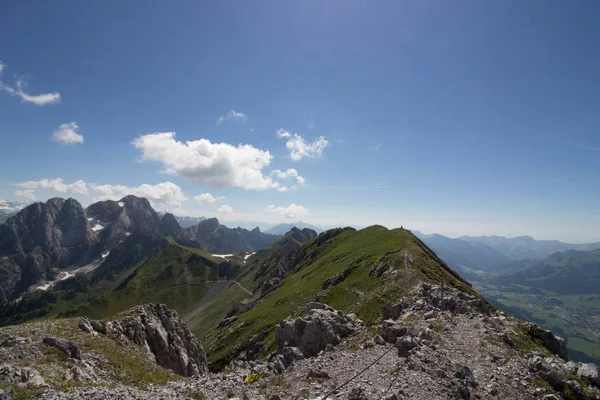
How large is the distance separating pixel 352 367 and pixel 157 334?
44350mm

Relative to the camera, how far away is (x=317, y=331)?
3909 cm

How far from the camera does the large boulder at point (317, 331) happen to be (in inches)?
1439

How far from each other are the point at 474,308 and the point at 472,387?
24.2 m

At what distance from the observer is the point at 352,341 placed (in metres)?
32.4

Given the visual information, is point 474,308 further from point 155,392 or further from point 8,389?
point 8,389

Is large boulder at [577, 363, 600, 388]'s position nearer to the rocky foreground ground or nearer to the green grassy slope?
the rocky foreground ground

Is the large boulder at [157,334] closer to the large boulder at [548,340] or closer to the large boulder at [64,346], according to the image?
the large boulder at [64,346]

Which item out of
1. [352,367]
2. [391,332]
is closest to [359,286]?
[391,332]

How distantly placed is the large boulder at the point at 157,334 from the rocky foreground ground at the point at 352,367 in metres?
3.61

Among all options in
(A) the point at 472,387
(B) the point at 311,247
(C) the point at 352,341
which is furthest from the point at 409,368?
(B) the point at 311,247

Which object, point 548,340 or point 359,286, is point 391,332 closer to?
point 548,340

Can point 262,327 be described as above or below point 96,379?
below

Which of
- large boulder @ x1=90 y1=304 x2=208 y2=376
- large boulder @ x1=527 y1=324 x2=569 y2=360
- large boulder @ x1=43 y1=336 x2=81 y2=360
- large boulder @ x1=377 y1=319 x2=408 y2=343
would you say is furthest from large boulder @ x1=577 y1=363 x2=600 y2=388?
large boulder @ x1=90 y1=304 x2=208 y2=376

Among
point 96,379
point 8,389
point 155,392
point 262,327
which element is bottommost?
point 262,327
